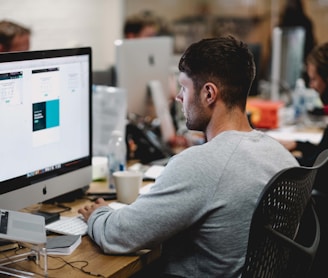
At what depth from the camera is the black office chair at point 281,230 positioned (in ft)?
4.96

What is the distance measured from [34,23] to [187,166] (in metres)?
3.40

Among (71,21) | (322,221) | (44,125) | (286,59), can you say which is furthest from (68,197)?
(71,21)

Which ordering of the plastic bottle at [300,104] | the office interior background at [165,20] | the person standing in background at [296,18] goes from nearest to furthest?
the plastic bottle at [300,104] → the office interior background at [165,20] → the person standing in background at [296,18]

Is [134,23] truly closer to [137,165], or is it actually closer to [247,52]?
[137,165]

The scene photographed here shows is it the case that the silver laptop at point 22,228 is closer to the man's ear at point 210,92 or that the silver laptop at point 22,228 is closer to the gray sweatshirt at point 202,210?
the gray sweatshirt at point 202,210

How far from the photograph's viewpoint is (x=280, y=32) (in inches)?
169

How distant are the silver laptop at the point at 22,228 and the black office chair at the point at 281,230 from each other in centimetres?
52

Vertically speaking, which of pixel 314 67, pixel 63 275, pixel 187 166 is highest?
pixel 314 67

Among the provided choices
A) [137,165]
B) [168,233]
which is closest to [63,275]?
[168,233]

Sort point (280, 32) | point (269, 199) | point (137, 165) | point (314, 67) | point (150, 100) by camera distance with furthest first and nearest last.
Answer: point (280, 32), point (150, 100), point (314, 67), point (137, 165), point (269, 199)

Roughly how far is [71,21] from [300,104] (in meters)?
2.13

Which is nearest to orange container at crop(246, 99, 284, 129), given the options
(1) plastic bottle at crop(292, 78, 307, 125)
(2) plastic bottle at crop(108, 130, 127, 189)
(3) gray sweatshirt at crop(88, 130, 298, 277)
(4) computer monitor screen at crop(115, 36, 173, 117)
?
(1) plastic bottle at crop(292, 78, 307, 125)

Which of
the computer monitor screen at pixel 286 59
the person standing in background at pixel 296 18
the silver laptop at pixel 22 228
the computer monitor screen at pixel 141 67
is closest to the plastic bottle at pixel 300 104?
the computer monitor screen at pixel 286 59

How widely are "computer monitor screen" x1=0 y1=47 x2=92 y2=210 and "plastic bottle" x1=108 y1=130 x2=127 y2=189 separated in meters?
0.23
